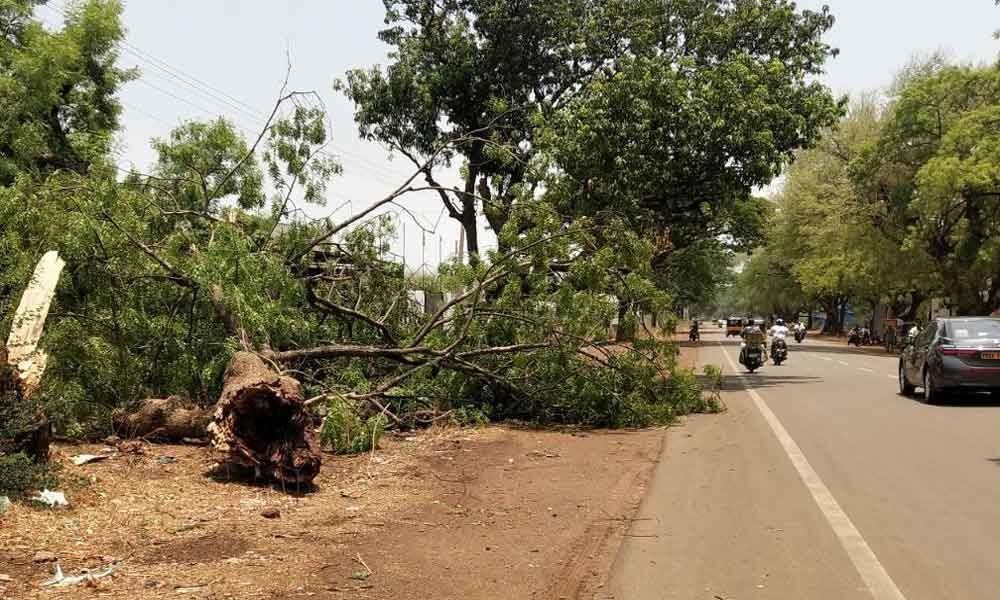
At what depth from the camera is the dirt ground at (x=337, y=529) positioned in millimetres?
5406

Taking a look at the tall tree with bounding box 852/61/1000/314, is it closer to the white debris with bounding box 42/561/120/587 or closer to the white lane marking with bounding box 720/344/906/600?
the white lane marking with bounding box 720/344/906/600

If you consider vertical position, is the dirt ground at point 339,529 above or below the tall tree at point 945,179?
below

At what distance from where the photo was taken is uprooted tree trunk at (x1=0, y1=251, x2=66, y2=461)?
7.50 m

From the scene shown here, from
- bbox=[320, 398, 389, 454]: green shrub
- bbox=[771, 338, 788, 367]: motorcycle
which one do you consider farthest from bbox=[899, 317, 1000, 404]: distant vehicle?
bbox=[771, 338, 788, 367]: motorcycle

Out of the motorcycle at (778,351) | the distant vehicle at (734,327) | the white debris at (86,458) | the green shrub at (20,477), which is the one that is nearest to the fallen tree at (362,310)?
the white debris at (86,458)

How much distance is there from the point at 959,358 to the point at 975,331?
2.80ft

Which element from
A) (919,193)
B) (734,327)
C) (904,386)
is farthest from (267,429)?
(734,327)

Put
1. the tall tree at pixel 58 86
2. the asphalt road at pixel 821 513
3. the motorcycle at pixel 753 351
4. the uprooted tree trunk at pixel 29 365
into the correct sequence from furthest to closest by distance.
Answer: the motorcycle at pixel 753 351, the tall tree at pixel 58 86, the uprooted tree trunk at pixel 29 365, the asphalt road at pixel 821 513

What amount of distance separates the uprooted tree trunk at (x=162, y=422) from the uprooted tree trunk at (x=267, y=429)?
5.53ft

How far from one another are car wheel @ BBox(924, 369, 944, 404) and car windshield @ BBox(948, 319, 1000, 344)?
0.83 meters

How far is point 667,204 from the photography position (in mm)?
19719

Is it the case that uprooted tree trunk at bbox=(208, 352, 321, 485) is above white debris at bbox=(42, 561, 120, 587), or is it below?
above

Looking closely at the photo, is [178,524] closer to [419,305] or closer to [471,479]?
[471,479]

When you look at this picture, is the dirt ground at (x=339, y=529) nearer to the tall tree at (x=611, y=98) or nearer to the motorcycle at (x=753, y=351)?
the tall tree at (x=611, y=98)
